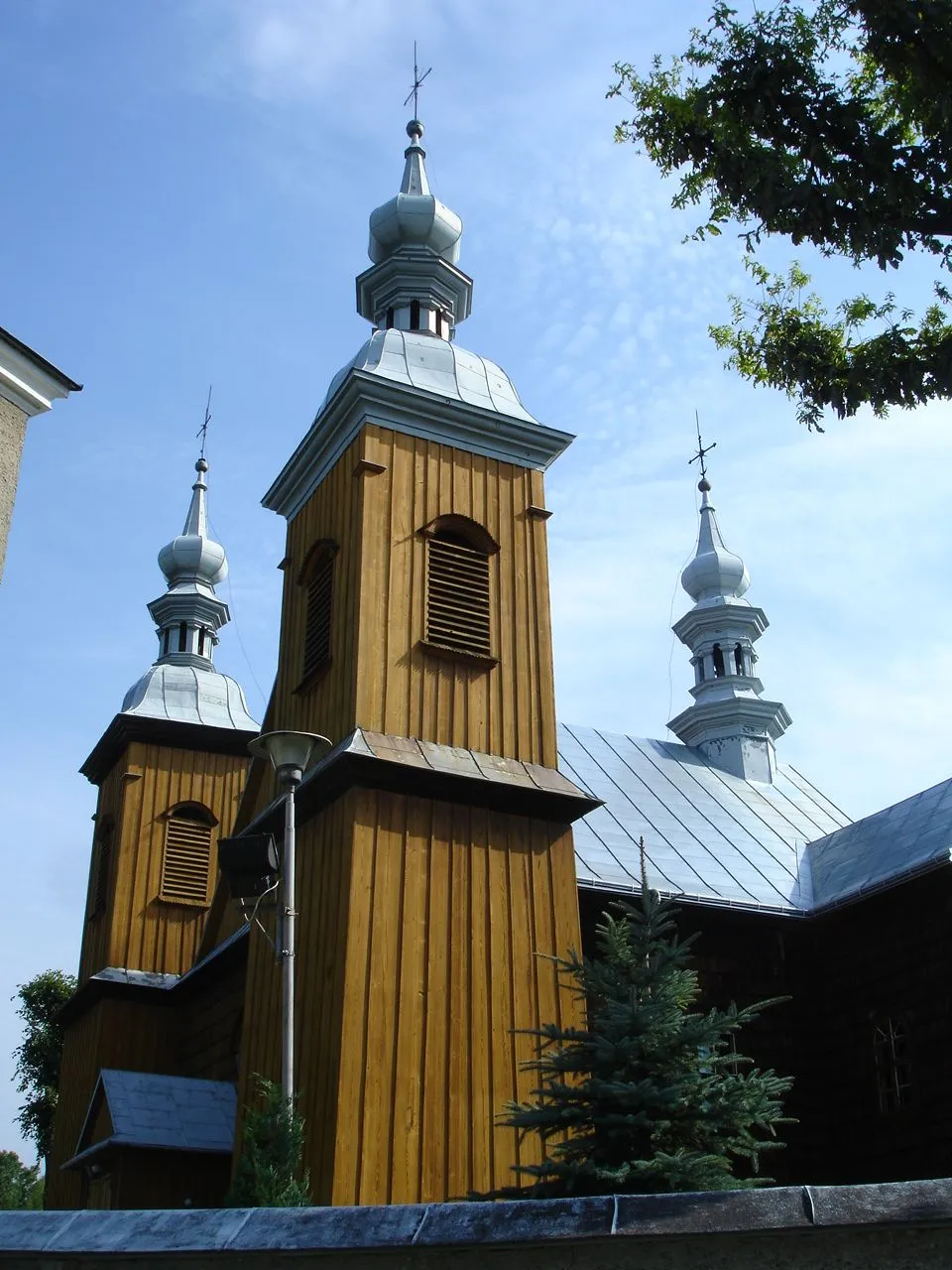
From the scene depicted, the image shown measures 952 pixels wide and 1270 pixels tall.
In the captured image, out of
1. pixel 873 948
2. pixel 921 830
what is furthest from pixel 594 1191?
pixel 921 830

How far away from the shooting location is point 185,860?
888 inches

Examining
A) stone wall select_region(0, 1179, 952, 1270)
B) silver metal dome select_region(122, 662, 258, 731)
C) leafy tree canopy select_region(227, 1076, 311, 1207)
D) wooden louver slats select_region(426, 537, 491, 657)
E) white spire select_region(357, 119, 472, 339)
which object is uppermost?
white spire select_region(357, 119, 472, 339)

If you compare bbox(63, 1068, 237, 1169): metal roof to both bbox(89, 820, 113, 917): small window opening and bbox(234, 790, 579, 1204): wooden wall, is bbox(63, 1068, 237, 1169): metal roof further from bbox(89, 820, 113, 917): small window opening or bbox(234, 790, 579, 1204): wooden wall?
bbox(89, 820, 113, 917): small window opening

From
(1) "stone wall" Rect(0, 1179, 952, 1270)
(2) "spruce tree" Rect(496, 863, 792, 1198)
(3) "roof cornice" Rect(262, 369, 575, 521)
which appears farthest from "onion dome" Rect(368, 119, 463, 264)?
(1) "stone wall" Rect(0, 1179, 952, 1270)

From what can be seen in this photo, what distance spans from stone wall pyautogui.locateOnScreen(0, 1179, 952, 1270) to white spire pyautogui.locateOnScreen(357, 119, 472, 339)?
14.3 m

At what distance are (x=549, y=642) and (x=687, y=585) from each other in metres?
15.9

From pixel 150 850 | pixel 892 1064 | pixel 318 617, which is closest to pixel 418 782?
pixel 318 617

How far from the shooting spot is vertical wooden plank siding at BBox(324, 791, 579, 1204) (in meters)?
11.3

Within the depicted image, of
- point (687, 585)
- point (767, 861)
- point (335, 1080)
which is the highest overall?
point (687, 585)

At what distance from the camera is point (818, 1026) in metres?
16.4

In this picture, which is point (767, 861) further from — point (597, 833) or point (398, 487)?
point (398, 487)

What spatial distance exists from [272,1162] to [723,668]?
21.7 meters

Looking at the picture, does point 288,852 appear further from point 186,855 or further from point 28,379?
point 186,855

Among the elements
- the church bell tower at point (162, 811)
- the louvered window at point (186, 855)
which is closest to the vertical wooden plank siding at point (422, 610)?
the church bell tower at point (162, 811)
